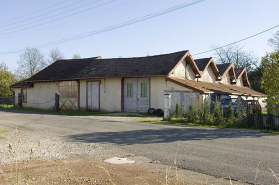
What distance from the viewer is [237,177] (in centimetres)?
589

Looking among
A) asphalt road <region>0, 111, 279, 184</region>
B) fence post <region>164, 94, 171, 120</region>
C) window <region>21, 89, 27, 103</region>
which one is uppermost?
window <region>21, 89, 27, 103</region>

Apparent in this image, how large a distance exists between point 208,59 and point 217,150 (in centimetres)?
2629

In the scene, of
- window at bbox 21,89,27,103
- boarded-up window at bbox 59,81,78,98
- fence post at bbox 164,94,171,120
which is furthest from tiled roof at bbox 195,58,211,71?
window at bbox 21,89,27,103

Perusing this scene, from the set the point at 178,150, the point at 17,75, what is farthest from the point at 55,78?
the point at 17,75

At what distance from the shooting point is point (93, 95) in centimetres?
2862

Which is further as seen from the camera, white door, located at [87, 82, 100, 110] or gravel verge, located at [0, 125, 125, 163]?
white door, located at [87, 82, 100, 110]

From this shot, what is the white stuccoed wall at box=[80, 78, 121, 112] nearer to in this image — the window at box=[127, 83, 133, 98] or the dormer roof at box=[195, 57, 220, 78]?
the window at box=[127, 83, 133, 98]

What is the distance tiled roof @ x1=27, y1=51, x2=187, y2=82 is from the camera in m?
26.1

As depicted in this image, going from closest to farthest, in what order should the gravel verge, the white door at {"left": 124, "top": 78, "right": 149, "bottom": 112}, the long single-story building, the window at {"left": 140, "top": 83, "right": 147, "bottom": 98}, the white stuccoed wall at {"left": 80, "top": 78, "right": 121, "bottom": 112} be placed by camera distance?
the gravel verge
the long single-story building
the white door at {"left": 124, "top": 78, "right": 149, "bottom": 112}
the window at {"left": 140, "top": 83, "right": 147, "bottom": 98}
the white stuccoed wall at {"left": 80, "top": 78, "right": 121, "bottom": 112}

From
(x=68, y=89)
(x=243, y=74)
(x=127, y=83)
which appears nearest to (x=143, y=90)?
(x=127, y=83)

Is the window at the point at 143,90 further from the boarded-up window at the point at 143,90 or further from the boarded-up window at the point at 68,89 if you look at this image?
the boarded-up window at the point at 68,89

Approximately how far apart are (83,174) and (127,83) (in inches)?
839

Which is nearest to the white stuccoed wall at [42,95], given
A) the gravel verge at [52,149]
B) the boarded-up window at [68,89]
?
the boarded-up window at [68,89]

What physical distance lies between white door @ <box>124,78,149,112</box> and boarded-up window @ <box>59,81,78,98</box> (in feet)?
21.1
